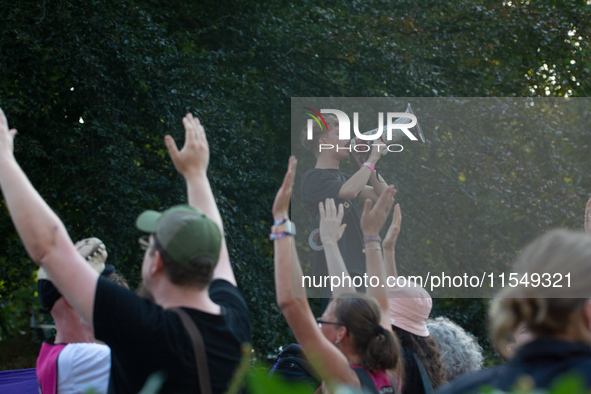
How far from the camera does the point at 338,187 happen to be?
359 centimetres

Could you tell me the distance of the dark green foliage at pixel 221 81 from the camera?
5.88 meters

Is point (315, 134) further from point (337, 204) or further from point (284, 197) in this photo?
point (284, 197)

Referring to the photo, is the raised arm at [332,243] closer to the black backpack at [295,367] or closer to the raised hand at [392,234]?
the raised hand at [392,234]

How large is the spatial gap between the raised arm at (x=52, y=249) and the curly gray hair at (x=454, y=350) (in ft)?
6.17

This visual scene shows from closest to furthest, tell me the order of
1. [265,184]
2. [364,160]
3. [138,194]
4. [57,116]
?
[364,160], [138,194], [57,116], [265,184]

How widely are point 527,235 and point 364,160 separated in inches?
154

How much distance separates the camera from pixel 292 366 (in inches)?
108

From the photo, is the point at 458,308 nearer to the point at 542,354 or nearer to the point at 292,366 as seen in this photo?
the point at 292,366

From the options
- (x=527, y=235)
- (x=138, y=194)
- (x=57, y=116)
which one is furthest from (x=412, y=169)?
(x=57, y=116)

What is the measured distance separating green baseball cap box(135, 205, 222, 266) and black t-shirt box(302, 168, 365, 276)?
2067 mm

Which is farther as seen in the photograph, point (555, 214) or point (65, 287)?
point (555, 214)

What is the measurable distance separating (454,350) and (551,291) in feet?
6.11

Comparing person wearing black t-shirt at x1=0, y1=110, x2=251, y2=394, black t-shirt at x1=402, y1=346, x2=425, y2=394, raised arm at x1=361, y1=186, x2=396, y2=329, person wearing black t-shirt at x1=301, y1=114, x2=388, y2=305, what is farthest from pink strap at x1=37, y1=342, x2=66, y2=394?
person wearing black t-shirt at x1=301, y1=114, x2=388, y2=305

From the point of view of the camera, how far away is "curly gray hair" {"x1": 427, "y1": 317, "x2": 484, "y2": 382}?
2855mm
